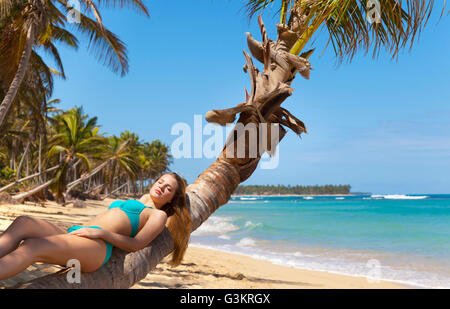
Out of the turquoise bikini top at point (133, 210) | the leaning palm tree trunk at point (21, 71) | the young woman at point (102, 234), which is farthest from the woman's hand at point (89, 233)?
the leaning palm tree trunk at point (21, 71)

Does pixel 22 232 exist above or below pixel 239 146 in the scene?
below

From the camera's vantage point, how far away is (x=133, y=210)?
2352 mm

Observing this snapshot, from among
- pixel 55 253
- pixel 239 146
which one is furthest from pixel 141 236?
pixel 239 146

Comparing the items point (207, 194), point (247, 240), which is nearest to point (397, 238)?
point (247, 240)

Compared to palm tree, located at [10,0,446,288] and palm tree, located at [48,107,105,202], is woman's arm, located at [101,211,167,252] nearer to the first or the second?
palm tree, located at [10,0,446,288]

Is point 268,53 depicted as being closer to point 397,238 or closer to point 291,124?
point 291,124

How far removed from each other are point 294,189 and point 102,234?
17890 centimetres

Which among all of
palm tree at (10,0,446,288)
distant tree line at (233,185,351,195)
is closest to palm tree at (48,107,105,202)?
palm tree at (10,0,446,288)

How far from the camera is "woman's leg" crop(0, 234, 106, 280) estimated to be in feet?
5.89

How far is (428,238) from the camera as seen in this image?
20641mm

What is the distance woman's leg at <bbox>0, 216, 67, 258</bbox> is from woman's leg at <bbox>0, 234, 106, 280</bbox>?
4cm

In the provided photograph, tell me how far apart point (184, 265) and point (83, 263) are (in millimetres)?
7518

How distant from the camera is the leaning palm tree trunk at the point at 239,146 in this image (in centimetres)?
221

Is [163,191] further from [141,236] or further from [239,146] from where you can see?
[239,146]
